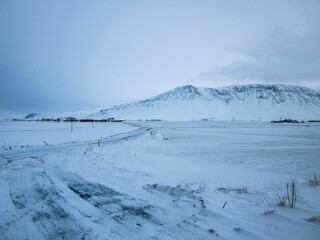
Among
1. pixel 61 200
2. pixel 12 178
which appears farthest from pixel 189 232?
pixel 12 178

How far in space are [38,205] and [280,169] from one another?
1089 cm

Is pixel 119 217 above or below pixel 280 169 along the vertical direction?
above

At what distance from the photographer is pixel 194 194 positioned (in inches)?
197

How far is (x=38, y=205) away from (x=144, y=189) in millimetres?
2872

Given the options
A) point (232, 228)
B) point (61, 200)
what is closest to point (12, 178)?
point (61, 200)

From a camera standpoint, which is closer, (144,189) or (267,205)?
(267,205)

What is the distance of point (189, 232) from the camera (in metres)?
3.17

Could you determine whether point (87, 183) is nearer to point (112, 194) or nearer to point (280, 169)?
point (112, 194)

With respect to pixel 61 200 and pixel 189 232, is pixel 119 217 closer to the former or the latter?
pixel 189 232

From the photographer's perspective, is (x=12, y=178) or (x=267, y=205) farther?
(x=12, y=178)

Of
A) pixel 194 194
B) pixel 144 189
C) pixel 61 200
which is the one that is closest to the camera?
pixel 61 200

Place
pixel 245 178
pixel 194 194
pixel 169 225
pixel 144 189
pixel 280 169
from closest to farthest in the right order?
pixel 169 225, pixel 194 194, pixel 144 189, pixel 245 178, pixel 280 169

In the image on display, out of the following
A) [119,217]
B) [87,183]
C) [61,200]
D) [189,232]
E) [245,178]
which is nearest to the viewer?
[189,232]

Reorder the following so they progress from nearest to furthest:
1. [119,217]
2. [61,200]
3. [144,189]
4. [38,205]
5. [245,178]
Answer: [119,217] → [38,205] → [61,200] → [144,189] → [245,178]
